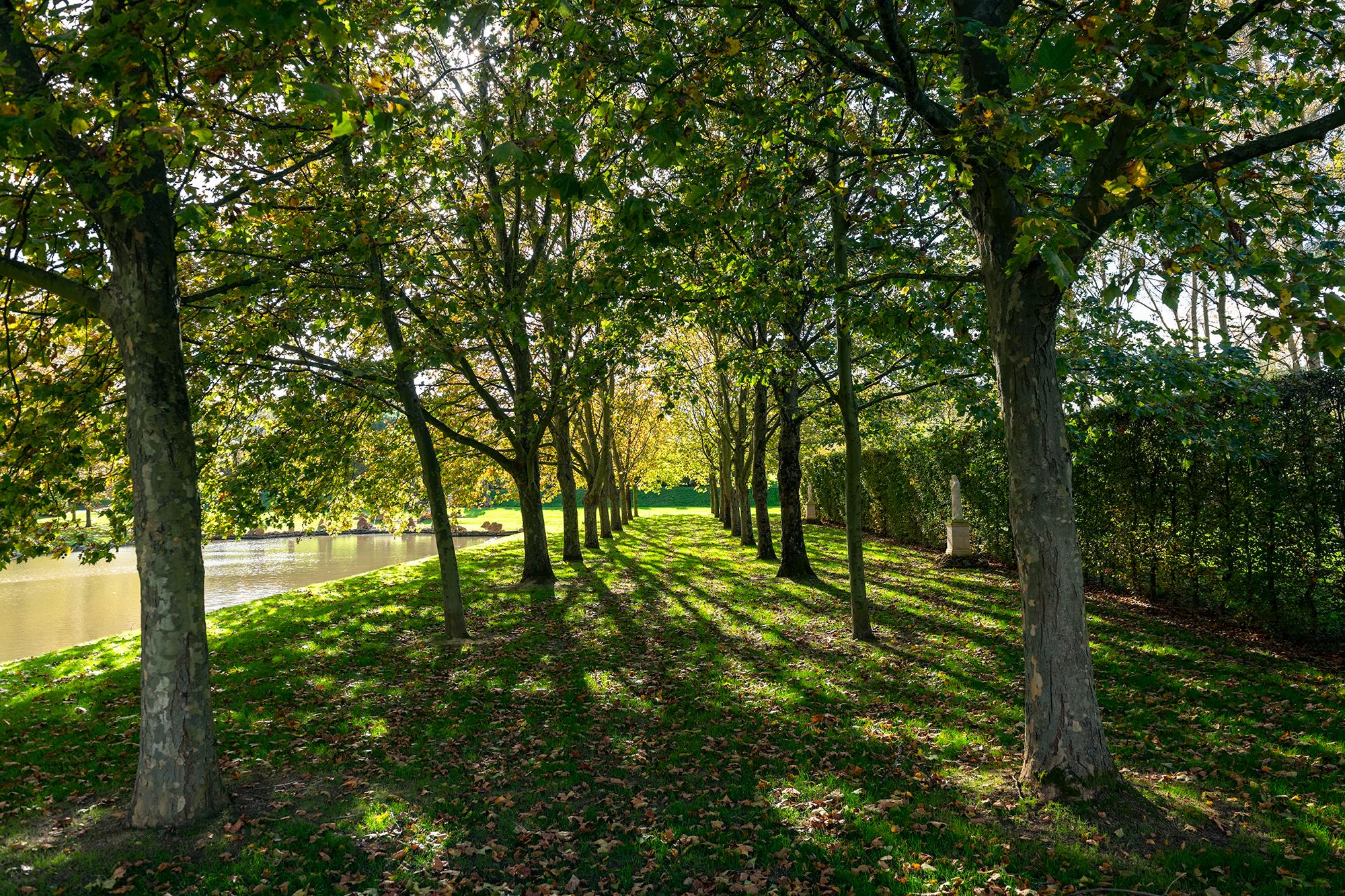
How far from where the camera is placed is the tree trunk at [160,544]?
491 centimetres

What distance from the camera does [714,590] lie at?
14.7 metres

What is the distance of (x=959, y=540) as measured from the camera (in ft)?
55.6

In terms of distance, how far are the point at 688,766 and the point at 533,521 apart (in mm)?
9725

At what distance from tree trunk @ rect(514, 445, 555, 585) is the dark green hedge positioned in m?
8.55

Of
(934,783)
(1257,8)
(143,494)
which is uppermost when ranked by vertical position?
(1257,8)

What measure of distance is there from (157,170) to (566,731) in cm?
584

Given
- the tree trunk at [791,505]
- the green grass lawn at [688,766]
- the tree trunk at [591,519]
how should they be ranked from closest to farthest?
the green grass lawn at [688,766] < the tree trunk at [791,505] < the tree trunk at [591,519]

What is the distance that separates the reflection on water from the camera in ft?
51.0

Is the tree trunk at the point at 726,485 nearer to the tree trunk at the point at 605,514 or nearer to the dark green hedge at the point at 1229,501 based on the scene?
the tree trunk at the point at 605,514

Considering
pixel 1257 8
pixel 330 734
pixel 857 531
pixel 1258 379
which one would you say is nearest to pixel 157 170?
pixel 330 734

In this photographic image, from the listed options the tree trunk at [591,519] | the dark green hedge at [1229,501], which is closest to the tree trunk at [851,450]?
the dark green hedge at [1229,501]

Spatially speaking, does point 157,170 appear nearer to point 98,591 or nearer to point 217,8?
point 217,8

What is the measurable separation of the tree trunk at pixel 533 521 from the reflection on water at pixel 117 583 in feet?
14.1

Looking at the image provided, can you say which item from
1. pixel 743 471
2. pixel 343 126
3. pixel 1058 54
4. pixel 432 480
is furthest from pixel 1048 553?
pixel 743 471
